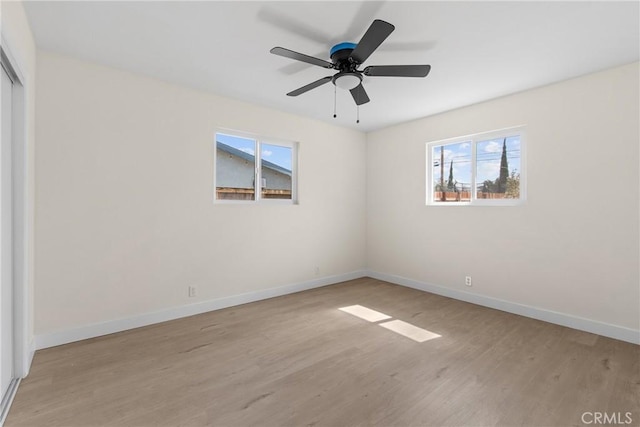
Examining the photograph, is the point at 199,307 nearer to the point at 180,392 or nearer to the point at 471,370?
the point at 180,392

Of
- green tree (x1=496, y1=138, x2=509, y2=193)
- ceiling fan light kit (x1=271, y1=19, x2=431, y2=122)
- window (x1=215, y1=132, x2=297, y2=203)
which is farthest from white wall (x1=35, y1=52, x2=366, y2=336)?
green tree (x1=496, y1=138, x2=509, y2=193)

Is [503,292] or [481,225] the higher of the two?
[481,225]

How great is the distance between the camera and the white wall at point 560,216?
107 inches

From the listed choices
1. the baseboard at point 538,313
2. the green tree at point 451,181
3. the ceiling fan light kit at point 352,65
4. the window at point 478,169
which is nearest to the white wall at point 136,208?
the ceiling fan light kit at point 352,65

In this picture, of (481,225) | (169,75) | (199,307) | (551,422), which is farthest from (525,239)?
(169,75)

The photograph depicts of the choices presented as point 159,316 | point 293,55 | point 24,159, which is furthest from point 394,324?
point 24,159

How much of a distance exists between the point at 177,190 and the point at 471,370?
3.22 m

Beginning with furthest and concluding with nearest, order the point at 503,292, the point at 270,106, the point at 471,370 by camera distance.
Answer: the point at 270,106
the point at 503,292
the point at 471,370

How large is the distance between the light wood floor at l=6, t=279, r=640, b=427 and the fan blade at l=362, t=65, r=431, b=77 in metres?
2.27

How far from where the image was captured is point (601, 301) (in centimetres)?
285
